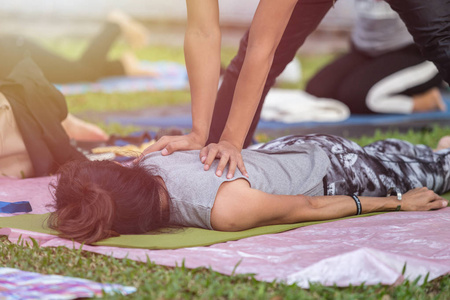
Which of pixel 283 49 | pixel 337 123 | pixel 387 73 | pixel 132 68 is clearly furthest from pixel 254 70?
pixel 132 68

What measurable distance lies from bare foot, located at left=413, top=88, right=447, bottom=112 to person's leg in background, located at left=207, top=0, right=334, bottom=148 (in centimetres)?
293

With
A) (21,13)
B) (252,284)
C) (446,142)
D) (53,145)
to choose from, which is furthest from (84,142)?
(21,13)

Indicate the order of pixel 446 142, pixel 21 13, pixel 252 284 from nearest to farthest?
pixel 252 284
pixel 446 142
pixel 21 13

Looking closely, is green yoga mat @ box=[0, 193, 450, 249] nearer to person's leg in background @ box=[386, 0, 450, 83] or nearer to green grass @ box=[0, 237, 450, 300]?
green grass @ box=[0, 237, 450, 300]

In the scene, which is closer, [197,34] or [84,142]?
[197,34]

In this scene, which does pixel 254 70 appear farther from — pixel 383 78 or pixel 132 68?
pixel 132 68

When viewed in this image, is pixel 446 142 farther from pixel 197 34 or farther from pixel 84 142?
pixel 84 142

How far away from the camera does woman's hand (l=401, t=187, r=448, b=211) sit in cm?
282

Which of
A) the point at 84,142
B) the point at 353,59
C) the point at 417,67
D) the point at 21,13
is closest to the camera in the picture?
the point at 84,142

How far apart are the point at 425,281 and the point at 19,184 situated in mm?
2023

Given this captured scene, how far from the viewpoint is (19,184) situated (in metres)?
3.28

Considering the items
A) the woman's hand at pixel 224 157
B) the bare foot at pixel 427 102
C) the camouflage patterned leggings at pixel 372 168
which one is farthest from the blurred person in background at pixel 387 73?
the woman's hand at pixel 224 157

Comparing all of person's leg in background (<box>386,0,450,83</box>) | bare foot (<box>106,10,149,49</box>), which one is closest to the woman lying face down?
person's leg in background (<box>386,0,450,83</box>)

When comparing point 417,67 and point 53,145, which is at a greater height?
point 417,67
